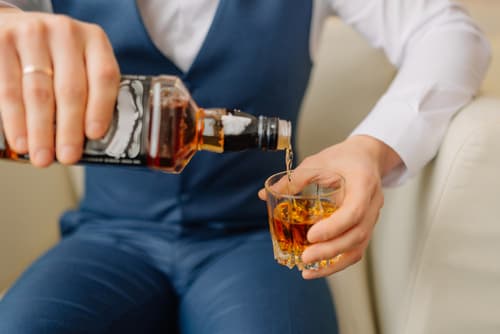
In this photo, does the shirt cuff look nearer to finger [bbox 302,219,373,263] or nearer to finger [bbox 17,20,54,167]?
finger [bbox 302,219,373,263]

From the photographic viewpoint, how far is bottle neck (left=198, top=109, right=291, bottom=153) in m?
0.57

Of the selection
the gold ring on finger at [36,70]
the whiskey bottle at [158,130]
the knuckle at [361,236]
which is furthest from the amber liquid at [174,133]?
the knuckle at [361,236]

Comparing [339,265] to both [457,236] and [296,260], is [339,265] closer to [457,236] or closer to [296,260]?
[296,260]

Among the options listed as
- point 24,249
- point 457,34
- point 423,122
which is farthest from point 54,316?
point 457,34

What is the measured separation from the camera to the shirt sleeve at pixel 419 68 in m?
0.78

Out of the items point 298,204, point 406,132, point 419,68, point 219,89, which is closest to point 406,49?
point 419,68

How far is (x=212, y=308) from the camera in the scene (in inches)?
31.3

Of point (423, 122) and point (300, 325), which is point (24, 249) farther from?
point (423, 122)

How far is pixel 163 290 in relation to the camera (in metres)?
0.87

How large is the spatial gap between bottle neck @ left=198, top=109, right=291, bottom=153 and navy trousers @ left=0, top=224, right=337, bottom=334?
0.27 metres

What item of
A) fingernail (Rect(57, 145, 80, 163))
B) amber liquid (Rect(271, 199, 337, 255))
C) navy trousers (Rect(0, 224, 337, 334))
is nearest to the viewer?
fingernail (Rect(57, 145, 80, 163))

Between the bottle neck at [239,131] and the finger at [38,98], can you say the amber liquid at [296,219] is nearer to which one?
the bottle neck at [239,131]

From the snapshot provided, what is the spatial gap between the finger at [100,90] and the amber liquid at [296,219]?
21 centimetres

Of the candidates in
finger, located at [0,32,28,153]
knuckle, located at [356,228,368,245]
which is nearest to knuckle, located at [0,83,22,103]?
finger, located at [0,32,28,153]
